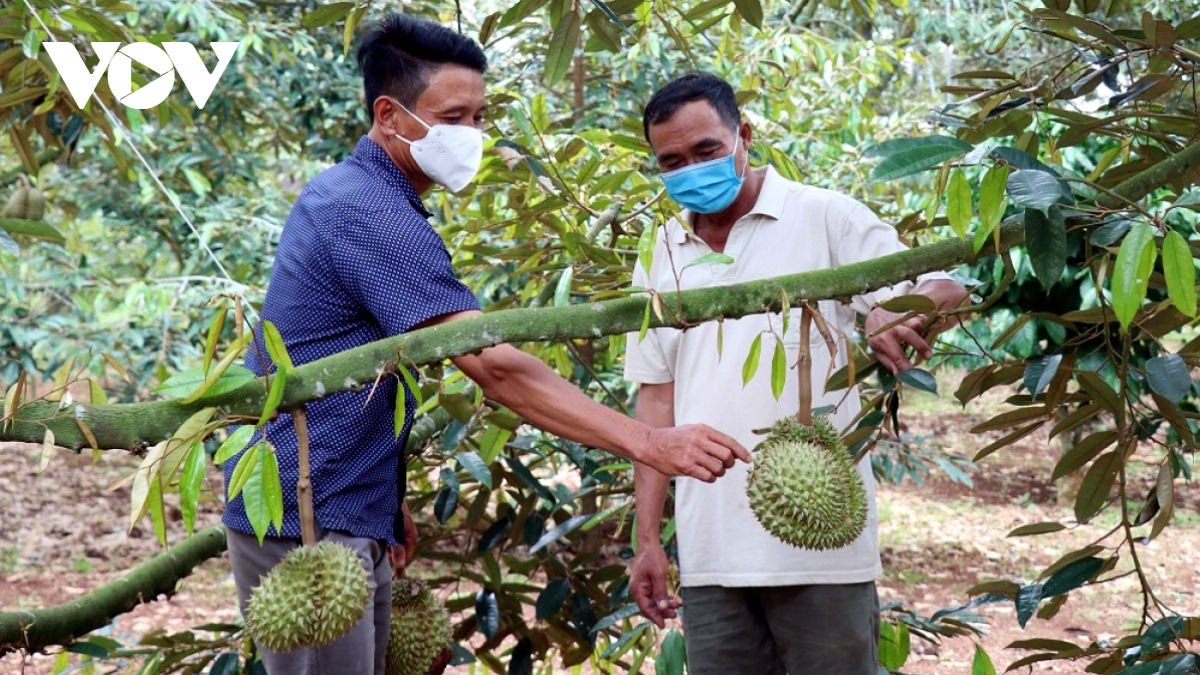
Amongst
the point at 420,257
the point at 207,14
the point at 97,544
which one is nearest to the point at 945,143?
the point at 420,257

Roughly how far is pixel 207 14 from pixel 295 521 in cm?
288

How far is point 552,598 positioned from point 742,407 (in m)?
0.82

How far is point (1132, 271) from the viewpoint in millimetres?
1058

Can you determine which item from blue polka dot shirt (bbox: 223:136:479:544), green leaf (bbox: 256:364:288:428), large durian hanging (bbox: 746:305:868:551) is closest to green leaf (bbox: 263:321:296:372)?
green leaf (bbox: 256:364:288:428)

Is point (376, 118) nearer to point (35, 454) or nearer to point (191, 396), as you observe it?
point (191, 396)

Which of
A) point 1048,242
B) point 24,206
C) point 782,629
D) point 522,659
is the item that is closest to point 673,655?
point 782,629

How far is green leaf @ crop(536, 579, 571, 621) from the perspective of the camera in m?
2.51

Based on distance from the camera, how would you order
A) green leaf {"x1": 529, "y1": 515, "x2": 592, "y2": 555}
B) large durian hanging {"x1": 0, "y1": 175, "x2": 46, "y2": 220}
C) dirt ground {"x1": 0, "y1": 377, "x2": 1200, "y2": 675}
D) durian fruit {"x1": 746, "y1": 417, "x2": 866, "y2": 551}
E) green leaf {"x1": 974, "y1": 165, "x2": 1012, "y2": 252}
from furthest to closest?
dirt ground {"x1": 0, "y1": 377, "x2": 1200, "y2": 675}, large durian hanging {"x1": 0, "y1": 175, "x2": 46, "y2": 220}, green leaf {"x1": 529, "y1": 515, "x2": 592, "y2": 555}, durian fruit {"x1": 746, "y1": 417, "x2": 866, "y2": 551}, green leaf {"x1": 974, "y1": 165, "x2": 1012, "y2": 252}

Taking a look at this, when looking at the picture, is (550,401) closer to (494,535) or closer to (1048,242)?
(1048,242)

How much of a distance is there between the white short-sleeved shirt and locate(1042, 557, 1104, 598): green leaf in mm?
325

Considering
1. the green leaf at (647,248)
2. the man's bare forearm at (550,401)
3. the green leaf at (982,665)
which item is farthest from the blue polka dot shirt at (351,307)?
the green leaf at (982,665)

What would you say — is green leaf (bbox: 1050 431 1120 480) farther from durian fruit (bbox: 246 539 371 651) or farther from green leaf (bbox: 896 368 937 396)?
durian fruit (bbox: 246 539 371 651)

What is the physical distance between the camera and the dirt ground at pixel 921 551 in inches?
188

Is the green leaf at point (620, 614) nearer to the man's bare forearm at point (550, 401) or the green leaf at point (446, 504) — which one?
the green leaf at point (446, 504)
